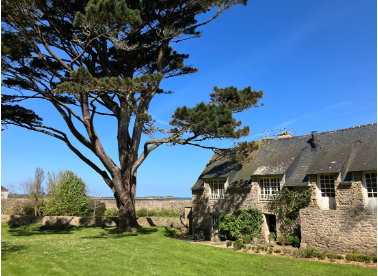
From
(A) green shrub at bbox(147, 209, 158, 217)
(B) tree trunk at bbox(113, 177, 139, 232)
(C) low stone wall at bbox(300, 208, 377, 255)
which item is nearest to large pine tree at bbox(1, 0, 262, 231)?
(B) tree trunk at bbox(113, 177, 139, 232)

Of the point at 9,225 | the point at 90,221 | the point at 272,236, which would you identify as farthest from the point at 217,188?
the point at 9,225

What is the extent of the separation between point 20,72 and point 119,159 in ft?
25.6

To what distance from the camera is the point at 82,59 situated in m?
18.7

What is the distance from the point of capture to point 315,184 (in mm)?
16625

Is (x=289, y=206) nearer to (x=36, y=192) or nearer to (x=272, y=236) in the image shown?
(x=272, y=236)

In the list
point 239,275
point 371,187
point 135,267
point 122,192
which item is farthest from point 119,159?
point 371,187

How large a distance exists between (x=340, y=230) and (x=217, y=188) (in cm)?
915

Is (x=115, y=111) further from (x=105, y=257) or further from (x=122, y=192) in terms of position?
(x=105, y=257)

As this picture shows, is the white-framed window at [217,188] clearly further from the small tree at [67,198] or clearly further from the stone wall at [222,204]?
the small tree at [67,198]

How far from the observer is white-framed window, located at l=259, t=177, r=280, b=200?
60.3 feet

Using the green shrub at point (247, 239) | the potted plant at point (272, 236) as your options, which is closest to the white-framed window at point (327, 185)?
the potted plant at point (272, 236)

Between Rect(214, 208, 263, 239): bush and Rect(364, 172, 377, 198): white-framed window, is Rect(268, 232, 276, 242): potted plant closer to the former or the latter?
Rect(214, 208, 263, 239): bush

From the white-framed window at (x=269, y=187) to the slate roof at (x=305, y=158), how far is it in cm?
53

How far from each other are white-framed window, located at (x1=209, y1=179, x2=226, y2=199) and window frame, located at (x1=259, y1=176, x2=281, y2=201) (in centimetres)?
307
